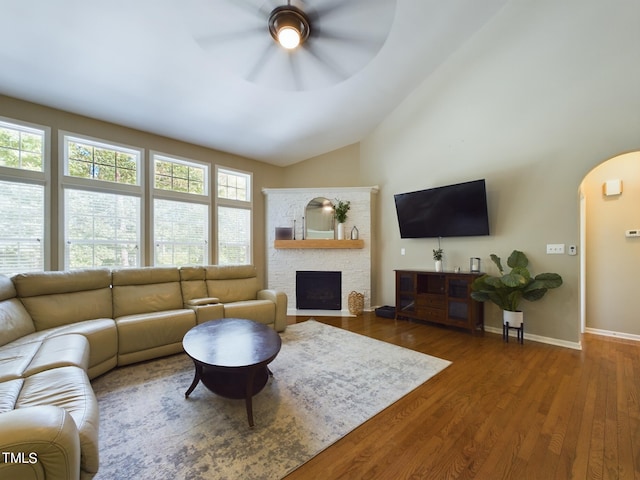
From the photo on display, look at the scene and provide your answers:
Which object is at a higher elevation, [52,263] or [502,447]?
[52,263]

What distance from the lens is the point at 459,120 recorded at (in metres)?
3.96

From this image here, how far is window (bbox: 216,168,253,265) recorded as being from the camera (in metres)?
4.86

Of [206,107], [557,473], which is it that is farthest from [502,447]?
[206,107]

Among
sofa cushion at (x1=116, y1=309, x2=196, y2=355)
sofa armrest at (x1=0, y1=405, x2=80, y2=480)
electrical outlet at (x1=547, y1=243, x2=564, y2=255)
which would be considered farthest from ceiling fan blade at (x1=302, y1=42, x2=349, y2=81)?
electrical outlet at (x1=547, y1=243, x2=564, y2=255)

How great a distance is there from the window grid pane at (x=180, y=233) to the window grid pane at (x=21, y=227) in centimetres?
124

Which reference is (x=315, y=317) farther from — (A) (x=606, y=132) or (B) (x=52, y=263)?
(A) (x=606, y=132)

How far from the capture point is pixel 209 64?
2854 mm

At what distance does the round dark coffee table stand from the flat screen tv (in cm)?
297

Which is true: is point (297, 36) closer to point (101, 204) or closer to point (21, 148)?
point (101, 204)

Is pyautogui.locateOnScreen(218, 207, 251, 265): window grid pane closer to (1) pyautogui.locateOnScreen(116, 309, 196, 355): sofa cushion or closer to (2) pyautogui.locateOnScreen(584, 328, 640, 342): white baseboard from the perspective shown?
(1) pyautogui.locateOnScreen(116, 309, 196, 355): sofa cushion

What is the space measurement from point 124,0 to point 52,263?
305cm

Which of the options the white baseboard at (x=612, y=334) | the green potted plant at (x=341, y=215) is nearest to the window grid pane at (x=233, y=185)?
the green potted plant at (x=341, y=215)

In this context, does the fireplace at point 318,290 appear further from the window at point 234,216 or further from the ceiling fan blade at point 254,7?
the ceiling fan blade at point 254,7

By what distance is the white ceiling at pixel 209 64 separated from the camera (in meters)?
1.78
